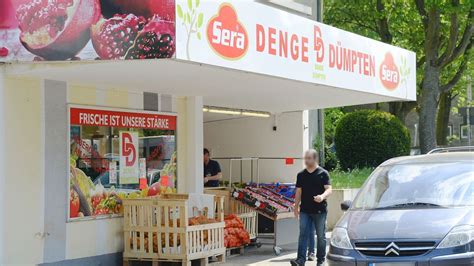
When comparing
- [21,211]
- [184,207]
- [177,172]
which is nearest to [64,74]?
[21,211]

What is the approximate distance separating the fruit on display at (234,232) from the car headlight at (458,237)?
5130mm

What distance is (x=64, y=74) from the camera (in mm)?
9531

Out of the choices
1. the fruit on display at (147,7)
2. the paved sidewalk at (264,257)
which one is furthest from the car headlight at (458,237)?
the paved sidewalk at (264,257)

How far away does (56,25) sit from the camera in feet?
28.9

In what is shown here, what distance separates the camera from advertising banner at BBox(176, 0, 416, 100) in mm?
8812

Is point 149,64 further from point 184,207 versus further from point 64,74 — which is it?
point 184,207

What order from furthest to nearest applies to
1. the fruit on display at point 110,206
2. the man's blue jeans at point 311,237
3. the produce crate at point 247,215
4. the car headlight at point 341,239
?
the produce crate at point 247,215
the man's blue jeans at point 311,237
the fruit on display at point 110,206
the car headlight at point 341,239

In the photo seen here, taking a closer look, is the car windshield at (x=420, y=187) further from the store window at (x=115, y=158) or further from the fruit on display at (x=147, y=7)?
the store window at (x=115, y=158)

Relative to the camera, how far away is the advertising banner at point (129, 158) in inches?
442

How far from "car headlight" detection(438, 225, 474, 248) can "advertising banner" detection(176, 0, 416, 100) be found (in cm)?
328

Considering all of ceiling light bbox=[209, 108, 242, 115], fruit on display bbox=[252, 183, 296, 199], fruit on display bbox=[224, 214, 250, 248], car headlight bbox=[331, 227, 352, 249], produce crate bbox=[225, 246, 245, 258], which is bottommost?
produce crate bbox=[225, 246, 245, 258]

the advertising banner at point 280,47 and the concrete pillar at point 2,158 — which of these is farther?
the concrete pillar at point 2,158

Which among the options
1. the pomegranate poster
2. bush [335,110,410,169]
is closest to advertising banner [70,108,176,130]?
the pomegranate poster

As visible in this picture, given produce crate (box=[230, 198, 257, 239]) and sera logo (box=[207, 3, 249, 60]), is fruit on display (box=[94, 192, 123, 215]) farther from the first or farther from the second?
sera logo (box=[207, 3, 249, 60])
